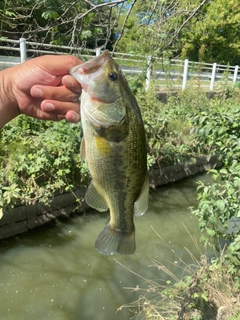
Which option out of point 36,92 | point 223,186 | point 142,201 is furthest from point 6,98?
point 223,186

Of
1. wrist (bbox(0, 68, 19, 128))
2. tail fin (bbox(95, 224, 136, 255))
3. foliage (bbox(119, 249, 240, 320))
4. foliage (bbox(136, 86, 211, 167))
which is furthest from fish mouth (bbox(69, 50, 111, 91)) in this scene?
foliage (bbox(136, 86, 211, 167))

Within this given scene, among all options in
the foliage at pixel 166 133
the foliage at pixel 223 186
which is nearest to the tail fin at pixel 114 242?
the foliage at pixel 223 186

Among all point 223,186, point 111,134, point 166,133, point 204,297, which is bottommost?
point 204,297

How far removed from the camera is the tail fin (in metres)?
1.61

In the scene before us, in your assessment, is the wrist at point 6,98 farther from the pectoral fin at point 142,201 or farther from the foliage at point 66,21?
the foliage at point 66,21

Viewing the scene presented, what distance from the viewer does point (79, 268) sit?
4723mm

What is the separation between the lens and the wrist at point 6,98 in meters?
1.68

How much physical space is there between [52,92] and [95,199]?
0.59 m

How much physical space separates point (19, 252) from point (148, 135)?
358cm

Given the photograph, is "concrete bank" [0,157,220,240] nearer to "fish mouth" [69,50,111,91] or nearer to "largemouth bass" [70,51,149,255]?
"largemouth bass" [70,51,149,255]

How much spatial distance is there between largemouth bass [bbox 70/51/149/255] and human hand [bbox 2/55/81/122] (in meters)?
0.13

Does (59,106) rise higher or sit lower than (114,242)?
higher

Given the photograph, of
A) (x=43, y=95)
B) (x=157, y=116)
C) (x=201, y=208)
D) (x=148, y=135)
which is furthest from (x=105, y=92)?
(x=157, y=116)

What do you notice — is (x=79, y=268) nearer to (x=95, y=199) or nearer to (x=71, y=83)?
(x=95, y=199)
